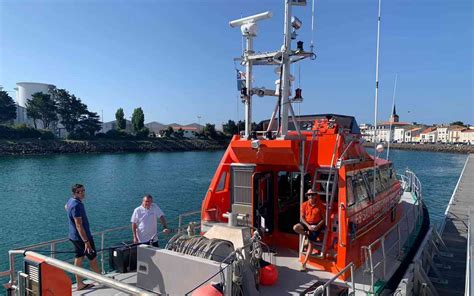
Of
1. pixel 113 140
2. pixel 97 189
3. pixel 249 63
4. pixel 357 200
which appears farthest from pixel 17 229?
pixel 113 140

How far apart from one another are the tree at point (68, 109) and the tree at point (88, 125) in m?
1.02

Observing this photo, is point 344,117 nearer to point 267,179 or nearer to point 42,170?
point 267,179

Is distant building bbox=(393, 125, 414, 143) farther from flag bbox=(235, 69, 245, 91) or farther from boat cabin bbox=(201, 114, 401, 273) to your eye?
flag bbox=(235, 69, 245, 91)

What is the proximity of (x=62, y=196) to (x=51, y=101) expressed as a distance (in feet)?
209

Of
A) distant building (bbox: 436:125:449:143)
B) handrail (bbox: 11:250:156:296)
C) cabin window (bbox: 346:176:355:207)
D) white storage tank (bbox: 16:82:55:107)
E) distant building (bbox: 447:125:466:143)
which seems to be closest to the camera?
handrail (bbox: 11:250:156:296)

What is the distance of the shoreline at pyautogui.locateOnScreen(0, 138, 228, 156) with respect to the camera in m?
66.3

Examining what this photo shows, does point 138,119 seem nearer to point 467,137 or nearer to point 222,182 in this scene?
point 222,182

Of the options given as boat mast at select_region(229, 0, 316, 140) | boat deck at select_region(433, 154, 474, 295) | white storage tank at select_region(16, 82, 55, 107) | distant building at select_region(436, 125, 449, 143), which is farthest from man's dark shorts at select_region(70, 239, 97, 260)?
distant building at select_region(436, 125, 449, 143)

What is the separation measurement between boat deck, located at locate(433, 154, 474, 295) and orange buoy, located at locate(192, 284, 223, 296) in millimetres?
7221

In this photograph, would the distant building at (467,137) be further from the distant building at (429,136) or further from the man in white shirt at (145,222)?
the man in white shirt at (145,222)

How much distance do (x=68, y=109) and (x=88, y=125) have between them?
582cm

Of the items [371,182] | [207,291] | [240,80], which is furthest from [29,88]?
[207,291]

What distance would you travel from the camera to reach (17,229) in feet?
57.9

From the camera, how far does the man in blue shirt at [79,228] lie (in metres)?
5.55
